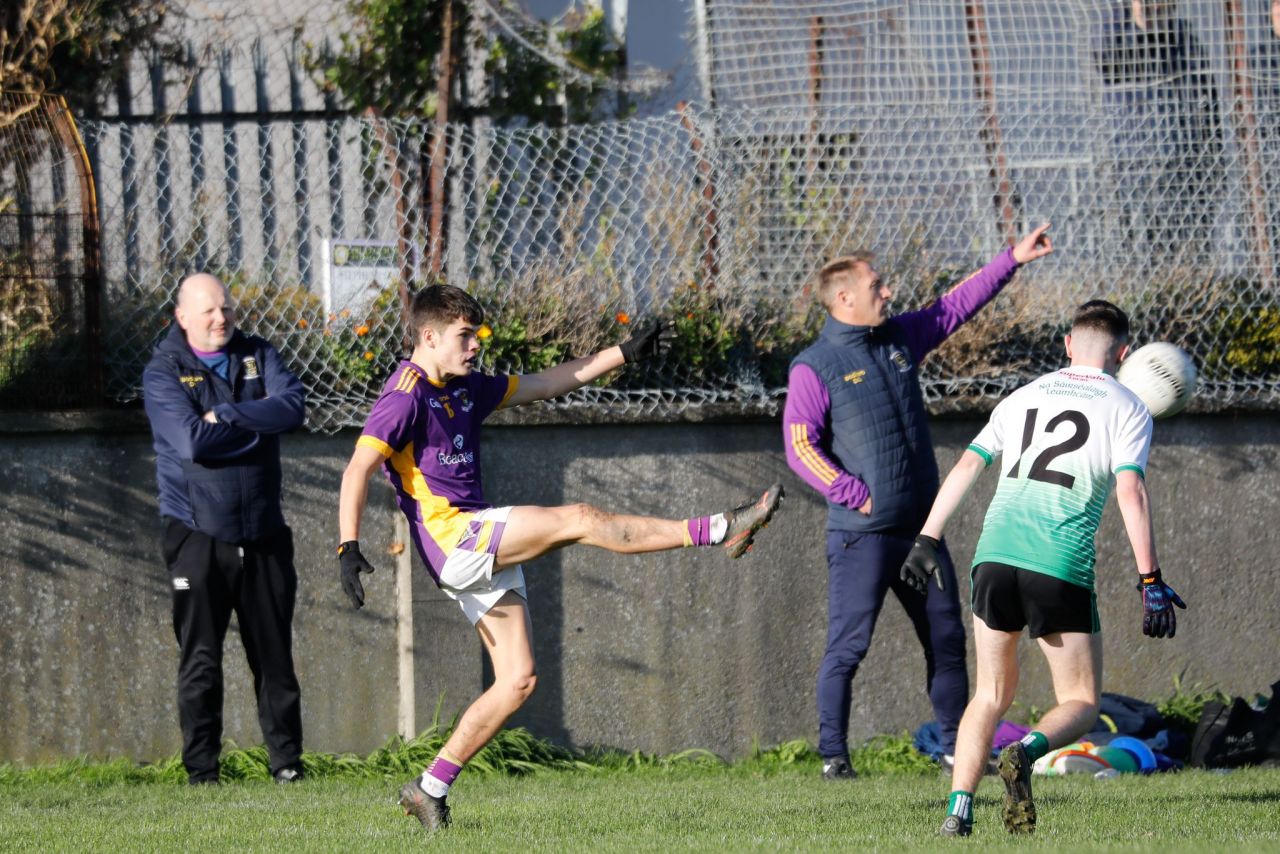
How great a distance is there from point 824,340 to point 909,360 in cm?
40

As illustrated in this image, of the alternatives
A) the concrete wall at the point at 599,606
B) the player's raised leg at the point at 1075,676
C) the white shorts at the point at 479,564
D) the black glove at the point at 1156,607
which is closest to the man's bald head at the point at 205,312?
the concrete wall at the point at 599,606

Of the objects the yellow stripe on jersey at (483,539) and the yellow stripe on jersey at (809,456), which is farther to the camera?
the yellow stripe on jersey at (809,456)

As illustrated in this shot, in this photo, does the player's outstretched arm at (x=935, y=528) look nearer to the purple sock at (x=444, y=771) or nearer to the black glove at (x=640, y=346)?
the black glove at (x=640, y=346)

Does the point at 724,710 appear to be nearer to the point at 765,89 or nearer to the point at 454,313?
the point at 454,313

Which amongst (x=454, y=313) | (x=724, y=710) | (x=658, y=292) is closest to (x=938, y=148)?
(x=658, y=292)

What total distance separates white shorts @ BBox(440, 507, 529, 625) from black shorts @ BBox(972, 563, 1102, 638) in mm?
1644

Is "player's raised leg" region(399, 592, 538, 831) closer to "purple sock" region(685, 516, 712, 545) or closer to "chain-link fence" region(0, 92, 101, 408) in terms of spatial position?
"purple sock" region(685, 516, 712, 545)

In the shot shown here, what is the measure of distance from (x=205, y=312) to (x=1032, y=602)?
3857mm

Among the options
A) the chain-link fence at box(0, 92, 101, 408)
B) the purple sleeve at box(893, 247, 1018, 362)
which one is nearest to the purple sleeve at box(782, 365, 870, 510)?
the purple sleeve at box(893, 247, 1018, 362)

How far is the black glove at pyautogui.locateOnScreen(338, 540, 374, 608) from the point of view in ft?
17.5

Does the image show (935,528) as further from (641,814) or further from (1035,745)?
(641,814)

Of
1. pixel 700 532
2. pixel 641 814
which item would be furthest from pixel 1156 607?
pixel 641 814

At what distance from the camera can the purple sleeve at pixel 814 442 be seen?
23.4 ft

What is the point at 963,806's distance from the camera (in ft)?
16.7
